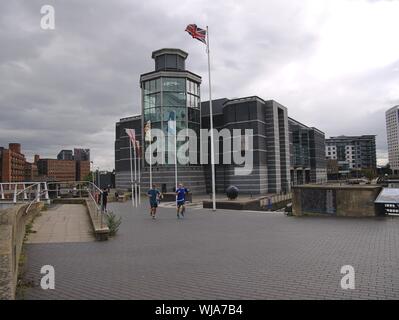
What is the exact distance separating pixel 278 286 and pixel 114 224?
7203 millimetres

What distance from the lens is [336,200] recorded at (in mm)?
14656

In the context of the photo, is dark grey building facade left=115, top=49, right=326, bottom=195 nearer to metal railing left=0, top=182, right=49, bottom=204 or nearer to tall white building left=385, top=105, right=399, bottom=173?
metal railing left=0, top=182, right=49, bottom=204

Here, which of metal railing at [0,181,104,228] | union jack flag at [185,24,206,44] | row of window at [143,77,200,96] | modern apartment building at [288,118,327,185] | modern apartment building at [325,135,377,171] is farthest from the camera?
modern apartment building at [325,135,377,171]

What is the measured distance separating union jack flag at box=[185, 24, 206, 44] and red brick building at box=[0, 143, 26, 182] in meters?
95.3

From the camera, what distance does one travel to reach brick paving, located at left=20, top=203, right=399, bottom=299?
5309 mm

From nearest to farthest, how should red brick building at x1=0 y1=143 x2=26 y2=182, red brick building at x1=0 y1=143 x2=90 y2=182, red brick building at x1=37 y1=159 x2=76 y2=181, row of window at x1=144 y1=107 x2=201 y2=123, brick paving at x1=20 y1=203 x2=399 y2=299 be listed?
brick paving at x1=20 y1=203 x2=399 y2=299, row of window at x1=144 y1=107 x2=201 y2=123, red brick building at x1=0 y1=143 x2=26 y2=182, red brick building at x1=0 y1=143 x2=90 y2=182, red brick building at x1=37 y1=159 x2=76 y2=181

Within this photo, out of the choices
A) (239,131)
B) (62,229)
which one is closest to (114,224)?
(62,229)

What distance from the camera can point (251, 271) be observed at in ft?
21.1

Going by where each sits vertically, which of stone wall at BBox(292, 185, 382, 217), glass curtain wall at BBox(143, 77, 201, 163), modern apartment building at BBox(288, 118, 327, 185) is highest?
glass curtain wall at BBox(143, 77, 201, 163)

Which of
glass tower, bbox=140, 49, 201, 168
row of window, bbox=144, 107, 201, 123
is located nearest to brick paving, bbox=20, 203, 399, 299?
row of window, bbox=144, 107, 201, 123

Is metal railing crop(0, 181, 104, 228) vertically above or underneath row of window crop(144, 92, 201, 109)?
underneath

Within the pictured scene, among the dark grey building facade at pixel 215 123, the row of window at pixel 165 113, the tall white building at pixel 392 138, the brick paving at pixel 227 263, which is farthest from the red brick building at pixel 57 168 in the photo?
the brick paving at pixel 227 263

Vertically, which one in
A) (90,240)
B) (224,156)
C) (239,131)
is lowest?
(90,240)
